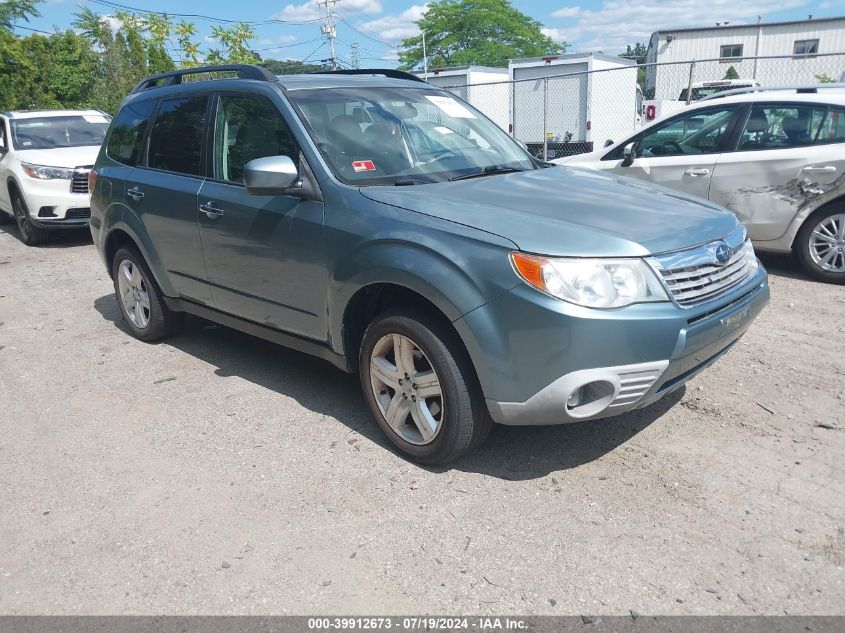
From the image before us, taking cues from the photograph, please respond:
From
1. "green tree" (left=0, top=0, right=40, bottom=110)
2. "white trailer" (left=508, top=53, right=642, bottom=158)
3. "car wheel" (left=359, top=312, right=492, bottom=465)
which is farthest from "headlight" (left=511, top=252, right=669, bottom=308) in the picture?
"green tree" (left=0, top=0, right=40, bottom=110)

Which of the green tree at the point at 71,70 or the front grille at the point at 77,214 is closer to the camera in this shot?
the front grille at the point at 77,214

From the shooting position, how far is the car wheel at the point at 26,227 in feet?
35.2

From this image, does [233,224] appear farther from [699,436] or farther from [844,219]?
[844,219]

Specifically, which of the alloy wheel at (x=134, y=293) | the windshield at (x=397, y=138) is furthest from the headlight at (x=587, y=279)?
the alloy wheel at (x=134, y=293)

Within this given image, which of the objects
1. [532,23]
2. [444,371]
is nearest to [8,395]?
[444,371]

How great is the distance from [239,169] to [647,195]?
2405 mm

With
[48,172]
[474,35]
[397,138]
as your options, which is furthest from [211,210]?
[474,35]

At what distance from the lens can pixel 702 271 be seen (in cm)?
337

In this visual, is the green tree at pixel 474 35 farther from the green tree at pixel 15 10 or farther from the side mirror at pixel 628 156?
the side mirror at pixel 628 156

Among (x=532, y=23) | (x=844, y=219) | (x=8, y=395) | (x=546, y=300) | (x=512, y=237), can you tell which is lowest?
(x=8, y=395)

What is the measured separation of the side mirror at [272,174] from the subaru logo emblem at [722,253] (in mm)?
2116

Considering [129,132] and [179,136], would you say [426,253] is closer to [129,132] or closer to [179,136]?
[179,136]

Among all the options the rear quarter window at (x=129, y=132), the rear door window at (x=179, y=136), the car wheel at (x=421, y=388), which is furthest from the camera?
the rear quarter window at (x=129, y=132)

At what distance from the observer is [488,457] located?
3803mm
